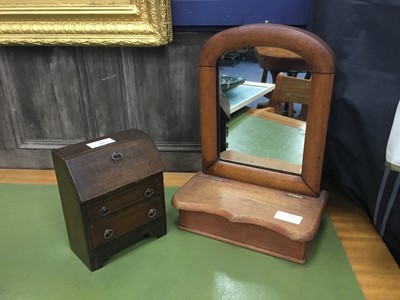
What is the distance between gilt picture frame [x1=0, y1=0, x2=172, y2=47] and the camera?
1.04 m

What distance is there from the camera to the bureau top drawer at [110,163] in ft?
2.60

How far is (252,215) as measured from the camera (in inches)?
34.3

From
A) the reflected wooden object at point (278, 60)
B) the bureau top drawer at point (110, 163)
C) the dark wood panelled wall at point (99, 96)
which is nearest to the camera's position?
the bureau top drawer at point (110, 163)

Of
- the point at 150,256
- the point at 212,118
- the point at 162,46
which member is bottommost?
the point at 150,256

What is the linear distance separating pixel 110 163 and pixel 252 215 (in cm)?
36

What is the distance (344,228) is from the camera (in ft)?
3.28

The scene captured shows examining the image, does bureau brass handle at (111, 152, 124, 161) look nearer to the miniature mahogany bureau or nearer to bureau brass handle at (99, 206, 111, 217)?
the miniature mahogany bureau

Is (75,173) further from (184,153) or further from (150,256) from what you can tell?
(184,153)

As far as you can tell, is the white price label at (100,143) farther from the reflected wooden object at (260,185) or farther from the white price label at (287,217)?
the white price label at (287,217)

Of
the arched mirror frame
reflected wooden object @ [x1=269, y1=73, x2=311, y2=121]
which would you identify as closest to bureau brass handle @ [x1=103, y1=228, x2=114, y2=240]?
the arched mirror frame

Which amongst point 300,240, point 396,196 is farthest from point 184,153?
point 396,196

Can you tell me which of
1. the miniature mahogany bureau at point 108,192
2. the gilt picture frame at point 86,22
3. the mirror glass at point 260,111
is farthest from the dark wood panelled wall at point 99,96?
the miniature mahogany bureau at point 108,192

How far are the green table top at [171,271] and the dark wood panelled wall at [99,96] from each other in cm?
37

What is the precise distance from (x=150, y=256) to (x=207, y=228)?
0.17m
